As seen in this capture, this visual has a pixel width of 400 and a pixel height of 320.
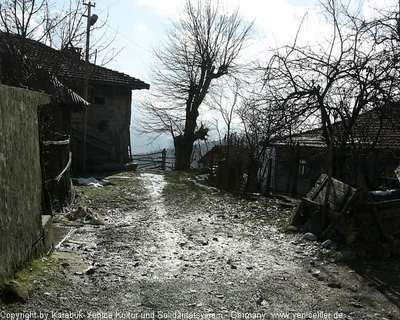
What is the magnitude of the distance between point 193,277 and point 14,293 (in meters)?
2.03

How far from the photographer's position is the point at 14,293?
4066 millimetres

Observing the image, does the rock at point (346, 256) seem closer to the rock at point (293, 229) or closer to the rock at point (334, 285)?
the rock at point (334, 285)

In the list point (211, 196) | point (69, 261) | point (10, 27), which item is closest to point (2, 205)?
point (69, 261)

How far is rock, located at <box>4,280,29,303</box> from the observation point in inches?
159

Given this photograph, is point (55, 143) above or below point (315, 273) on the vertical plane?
above

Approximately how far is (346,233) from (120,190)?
28.1 ft

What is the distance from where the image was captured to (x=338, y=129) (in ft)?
35.7

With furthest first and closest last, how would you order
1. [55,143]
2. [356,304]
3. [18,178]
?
1. [55,143]
2. [18,178]
3. [356,304]

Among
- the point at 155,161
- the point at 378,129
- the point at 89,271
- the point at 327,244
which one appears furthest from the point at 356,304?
the point at 155,161

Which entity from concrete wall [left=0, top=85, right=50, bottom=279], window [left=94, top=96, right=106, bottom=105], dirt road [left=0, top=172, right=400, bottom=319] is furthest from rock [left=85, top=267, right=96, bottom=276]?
window [left=94, top=96, right=106, bottom=105]

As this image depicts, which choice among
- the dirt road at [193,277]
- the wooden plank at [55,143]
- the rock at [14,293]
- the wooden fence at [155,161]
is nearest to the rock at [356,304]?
the dirt road at [193,277]

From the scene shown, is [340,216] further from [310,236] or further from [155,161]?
[155,161]

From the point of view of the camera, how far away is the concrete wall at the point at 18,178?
4.31 meters

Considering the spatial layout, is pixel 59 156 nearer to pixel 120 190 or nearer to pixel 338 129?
pixel 120 190
